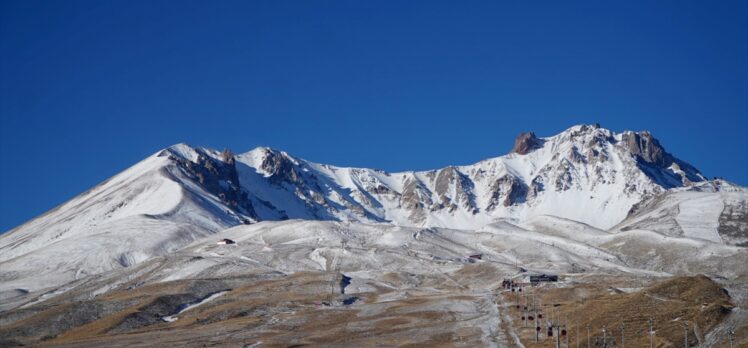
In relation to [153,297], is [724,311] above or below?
below

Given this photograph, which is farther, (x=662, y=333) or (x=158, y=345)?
(x=158, y=345)

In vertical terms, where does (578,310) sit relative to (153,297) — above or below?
below

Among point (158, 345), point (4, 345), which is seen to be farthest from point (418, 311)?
point (4, 345)

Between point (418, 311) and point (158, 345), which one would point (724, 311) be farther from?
point (158, 345)

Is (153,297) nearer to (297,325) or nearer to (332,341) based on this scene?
(297,325)

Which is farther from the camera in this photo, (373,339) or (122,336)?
(122,336)

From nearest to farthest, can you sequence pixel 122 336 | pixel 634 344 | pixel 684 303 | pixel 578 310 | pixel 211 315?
pixel 634 344, pixel 684 303, pixel 578 310, pixel 122 336, pixel 211 315

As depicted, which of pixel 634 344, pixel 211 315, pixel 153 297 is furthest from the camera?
pixel 153 297

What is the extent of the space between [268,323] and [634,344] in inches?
3017

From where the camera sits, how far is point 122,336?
158750 mm

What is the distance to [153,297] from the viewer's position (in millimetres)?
197875

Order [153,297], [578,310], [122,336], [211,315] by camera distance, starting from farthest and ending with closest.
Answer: [153,297], [211,315], [122,336], [578,310]

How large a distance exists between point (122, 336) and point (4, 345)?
791 inches

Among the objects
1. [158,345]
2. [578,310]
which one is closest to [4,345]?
[158,345]
